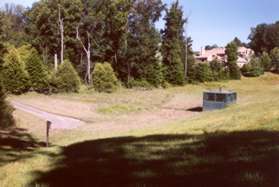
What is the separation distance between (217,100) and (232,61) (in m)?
24.2

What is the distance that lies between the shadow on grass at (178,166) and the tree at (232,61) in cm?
4135

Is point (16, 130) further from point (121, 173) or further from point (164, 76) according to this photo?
point (164, 76)

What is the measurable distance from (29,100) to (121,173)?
26461mm

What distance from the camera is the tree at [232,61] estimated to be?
48.9m

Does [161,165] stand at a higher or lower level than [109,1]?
lower

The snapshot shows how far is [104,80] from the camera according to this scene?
40781 mm

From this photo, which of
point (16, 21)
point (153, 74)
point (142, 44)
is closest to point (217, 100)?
point (153, 74)

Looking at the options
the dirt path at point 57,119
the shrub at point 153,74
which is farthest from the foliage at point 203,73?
the dirt path at point 57,119

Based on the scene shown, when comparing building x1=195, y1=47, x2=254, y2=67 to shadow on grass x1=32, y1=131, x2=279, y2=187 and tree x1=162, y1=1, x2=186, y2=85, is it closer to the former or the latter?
tree x1=162, y1=1, x2=186, y2=85

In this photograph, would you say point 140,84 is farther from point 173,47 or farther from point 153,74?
point 173,47

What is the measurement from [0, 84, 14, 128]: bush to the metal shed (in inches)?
480

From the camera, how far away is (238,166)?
5.45 meters

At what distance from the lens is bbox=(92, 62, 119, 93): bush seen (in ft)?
133

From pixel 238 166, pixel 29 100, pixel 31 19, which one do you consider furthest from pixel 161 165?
pixel 31 19
